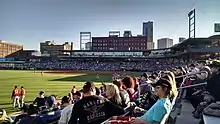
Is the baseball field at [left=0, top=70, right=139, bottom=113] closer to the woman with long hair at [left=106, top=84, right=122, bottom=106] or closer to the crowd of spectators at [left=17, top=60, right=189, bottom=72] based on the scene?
the woman with long hair at [left=106, top=84, right=122, bottom=106]

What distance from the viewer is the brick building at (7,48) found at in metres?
153

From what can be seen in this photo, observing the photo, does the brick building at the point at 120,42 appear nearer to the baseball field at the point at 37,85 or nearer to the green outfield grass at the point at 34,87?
the baseball field at the point at 37,85

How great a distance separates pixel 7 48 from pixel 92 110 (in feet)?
537

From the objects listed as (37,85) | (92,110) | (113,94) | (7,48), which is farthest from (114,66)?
(92,110)

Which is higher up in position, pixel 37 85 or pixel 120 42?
pixel 120 42

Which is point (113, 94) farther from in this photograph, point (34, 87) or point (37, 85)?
point (37, 85)

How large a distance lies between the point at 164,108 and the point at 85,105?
1.25m

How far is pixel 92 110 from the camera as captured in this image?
4.73 meters

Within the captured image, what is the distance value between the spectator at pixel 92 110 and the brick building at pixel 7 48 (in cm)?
15521

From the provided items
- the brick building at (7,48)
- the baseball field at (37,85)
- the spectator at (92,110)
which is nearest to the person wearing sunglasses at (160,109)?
the spectator at (92,110)

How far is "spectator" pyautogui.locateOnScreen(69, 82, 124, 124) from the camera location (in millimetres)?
4672

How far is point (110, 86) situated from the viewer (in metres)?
5.23

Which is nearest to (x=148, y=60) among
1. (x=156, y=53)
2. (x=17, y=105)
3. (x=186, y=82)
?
(x=156, y=53)

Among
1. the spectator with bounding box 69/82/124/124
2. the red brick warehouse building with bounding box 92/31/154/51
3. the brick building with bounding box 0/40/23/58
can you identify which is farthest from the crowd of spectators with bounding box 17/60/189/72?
the spectator with bounding box 69/82/124/124
